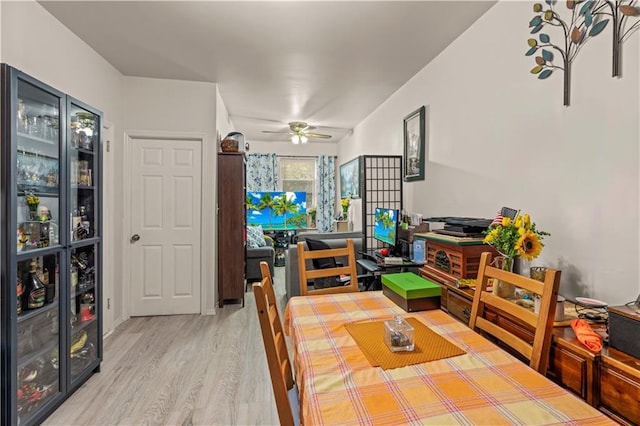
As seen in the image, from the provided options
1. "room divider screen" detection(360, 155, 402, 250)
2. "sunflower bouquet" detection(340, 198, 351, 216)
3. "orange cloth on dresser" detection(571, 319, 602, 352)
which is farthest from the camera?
"sunflower bouquet" detection(340, 198, 351, 216)

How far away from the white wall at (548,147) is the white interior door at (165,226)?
2.71 metres

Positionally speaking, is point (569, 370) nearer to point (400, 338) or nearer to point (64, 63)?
point (400, 338)

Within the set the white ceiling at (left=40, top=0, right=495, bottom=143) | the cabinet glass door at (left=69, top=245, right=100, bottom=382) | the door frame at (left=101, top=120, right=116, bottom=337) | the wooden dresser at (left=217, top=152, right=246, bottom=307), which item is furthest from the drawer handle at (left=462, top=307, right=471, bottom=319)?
the door frame at (left=101, top=120, right=116, bottom=337)

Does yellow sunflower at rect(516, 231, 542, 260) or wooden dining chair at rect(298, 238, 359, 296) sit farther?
wooden dining chair at rect(298, 238, 359, 296)

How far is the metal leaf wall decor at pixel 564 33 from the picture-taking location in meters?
1.50

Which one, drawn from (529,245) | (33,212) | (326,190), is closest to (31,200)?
(33,212)

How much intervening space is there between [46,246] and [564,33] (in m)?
Result: 3.21

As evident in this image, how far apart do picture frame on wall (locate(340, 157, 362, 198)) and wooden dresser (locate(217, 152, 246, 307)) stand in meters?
1.97

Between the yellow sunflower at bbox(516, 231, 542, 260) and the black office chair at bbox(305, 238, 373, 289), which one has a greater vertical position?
the yellow sunflower at bbox(516, 231, 542, 260)

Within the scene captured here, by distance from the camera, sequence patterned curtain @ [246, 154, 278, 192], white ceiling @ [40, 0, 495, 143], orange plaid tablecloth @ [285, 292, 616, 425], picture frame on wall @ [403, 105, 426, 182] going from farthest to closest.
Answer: patterned curtain @ [246, 154, 278, 192] → picture frame on wall @ [403, 105, 426, 182] → white ceiling @ [40, 0, 495, 143] → orange plaid tablecloth @ [285, 292, 616, 425]

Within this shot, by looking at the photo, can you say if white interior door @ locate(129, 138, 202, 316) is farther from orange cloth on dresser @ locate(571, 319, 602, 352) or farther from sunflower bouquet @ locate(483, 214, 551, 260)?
orange cloth on dresser @ locate(571, 319, 602, 352)

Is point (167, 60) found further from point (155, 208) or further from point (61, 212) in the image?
point (61, 212)

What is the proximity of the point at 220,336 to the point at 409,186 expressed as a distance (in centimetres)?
257

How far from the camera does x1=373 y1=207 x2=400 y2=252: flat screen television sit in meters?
3.09
